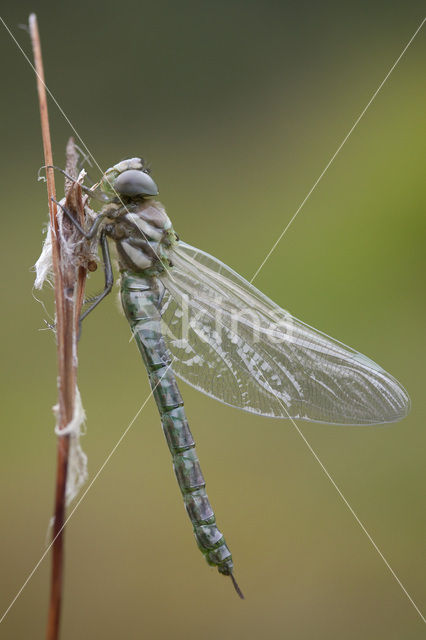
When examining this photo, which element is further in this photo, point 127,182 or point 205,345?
point 205,345

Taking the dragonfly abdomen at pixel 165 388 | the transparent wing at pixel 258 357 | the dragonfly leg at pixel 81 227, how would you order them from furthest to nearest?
1. the transparent wing at pixel 258 357
2. the dragonfly abdomen at pixel 165 388
3. the dragonfly leg at pixel 81 227

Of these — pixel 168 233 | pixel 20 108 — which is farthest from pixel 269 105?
pixel 168 233

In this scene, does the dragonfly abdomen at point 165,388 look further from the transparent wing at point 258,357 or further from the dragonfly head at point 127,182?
the dragonfly head at point 127,182

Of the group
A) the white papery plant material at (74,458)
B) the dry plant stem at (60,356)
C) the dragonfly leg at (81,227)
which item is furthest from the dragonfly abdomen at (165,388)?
the white papery plant material at (74,458)

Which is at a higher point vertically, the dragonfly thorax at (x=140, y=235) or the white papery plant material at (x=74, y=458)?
the dragonfly thorax at (x=140, y=235)

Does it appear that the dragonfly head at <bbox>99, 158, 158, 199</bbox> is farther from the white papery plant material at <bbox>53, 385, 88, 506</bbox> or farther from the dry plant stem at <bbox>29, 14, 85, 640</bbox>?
the white papery plant material at <bbox>53, 385, 88, 506</bbox>

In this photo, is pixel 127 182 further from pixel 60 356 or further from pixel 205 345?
pixel 60 356

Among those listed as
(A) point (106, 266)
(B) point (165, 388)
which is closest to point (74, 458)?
(B) point (165, 388)

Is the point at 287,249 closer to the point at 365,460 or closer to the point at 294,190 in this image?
the point at 294,190
